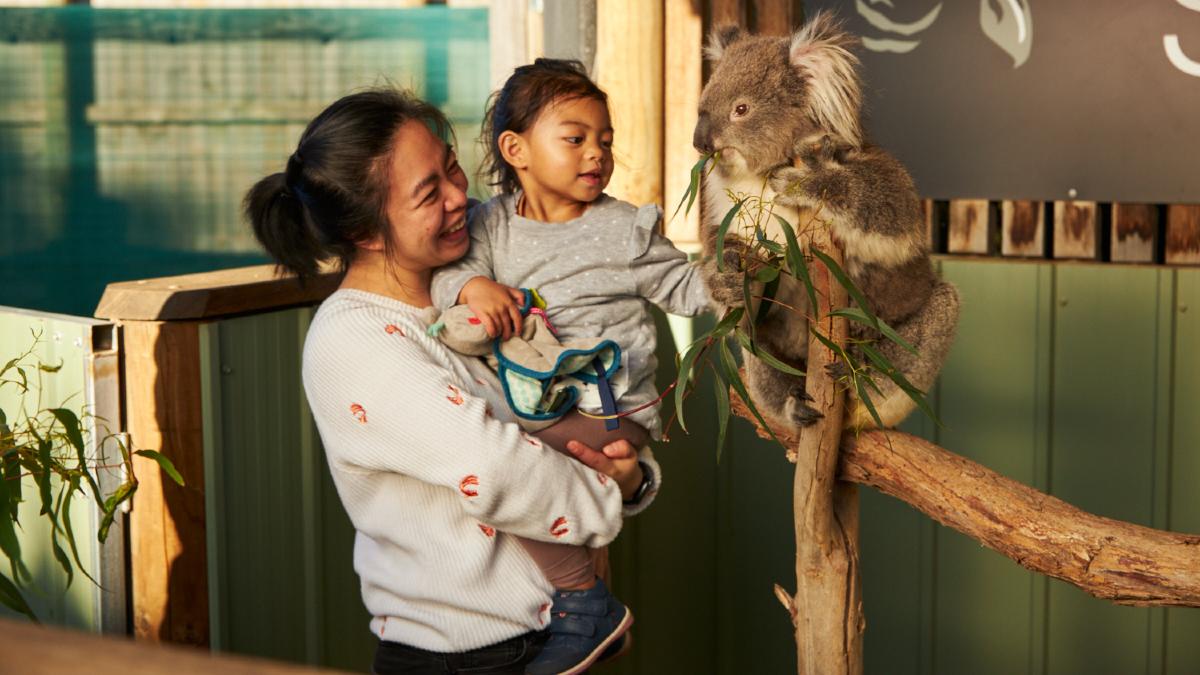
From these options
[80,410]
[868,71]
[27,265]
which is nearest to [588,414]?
[80,410]

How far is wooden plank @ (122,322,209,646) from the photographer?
6.69 ft

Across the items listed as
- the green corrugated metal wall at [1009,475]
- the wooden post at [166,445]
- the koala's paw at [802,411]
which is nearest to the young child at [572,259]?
the koala's paw at [802,411]

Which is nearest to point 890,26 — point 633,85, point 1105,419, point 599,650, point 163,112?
point 633,85

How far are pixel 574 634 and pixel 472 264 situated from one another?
0.55 meters

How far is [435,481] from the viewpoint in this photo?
5.37ft

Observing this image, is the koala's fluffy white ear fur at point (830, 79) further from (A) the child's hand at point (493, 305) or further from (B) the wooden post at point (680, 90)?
(B) the wooden post at point (680, 90)

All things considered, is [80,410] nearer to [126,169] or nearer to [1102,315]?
[1102,315]

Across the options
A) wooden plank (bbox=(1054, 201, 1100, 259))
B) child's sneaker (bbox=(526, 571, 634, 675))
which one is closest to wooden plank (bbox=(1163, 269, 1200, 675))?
wooden plank (bbox=(1054, 201, 1100, 259))

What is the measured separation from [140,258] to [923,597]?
3.21 m

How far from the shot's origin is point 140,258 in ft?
16.0

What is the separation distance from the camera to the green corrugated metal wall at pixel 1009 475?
2.97m

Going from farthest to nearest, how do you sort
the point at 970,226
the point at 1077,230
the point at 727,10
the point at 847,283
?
the point at 727,10 → the point at 970,226 → the point at 1077,230 → the point at 847,283

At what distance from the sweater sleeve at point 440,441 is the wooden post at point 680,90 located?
1.64m

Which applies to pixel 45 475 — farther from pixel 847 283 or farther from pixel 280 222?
pixel 847 283
